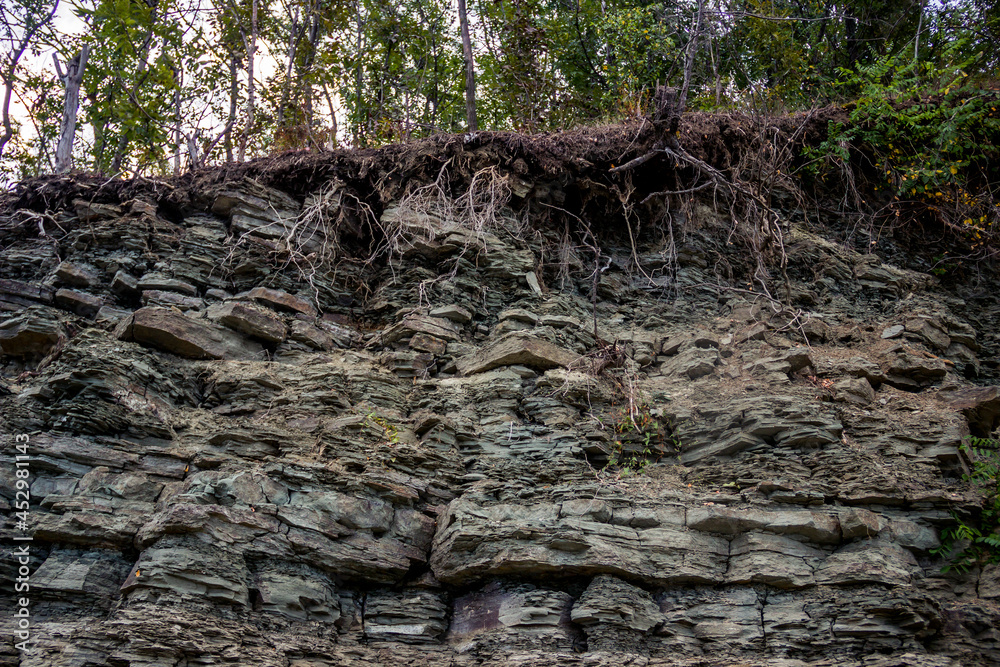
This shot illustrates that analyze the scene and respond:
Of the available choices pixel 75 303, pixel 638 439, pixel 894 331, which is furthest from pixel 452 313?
pixel 894 331

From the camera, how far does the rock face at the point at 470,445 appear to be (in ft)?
14.0

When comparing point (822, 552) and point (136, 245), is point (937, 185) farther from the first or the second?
point (136, 245)

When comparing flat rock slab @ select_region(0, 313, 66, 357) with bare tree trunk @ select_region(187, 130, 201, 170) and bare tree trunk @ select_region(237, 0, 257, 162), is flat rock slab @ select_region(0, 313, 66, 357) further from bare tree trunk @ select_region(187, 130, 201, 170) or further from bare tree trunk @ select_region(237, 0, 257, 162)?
bare tree trunk @ select_region(237, 0, 257, 162)

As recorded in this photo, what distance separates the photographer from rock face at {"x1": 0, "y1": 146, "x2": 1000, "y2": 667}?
4.27 metres

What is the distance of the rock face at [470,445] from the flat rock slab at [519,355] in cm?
3

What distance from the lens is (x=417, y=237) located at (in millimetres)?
6719

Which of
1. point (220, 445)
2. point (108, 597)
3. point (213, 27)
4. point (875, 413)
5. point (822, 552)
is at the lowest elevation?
point (108, 597)

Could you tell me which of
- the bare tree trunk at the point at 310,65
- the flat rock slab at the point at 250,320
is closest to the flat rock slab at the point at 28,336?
the flat rock slab at the point at 250,320

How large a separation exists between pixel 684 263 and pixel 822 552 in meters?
3.21

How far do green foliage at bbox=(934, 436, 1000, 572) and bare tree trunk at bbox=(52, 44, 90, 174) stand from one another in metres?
9.41

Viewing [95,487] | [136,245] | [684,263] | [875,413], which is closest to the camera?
[95,487]

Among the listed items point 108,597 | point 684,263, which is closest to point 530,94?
point 684,263

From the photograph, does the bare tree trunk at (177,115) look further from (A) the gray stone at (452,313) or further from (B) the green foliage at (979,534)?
(B) the green foliage at (979,534)

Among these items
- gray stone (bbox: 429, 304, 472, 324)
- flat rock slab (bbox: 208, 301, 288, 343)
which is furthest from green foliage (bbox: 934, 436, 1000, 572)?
flat rock slab (bbox: 208, 301, 288, 343)
